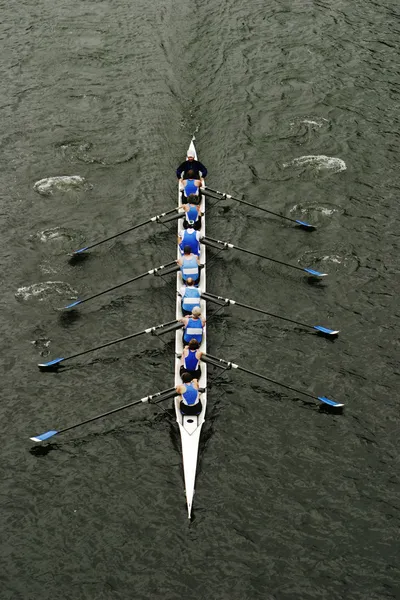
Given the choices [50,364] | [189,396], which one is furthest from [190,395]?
[50,364]

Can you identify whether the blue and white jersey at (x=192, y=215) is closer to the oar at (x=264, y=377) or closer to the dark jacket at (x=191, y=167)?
the dark jacket at (x=191, y=167)

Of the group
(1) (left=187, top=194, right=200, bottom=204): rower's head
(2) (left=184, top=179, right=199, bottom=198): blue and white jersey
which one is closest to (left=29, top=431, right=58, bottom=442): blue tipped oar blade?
(1) (left=187, top=194, right=200, bottom=204): rower's head

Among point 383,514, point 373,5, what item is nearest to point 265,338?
point 383,514

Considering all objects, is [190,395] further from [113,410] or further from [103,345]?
[103,345]

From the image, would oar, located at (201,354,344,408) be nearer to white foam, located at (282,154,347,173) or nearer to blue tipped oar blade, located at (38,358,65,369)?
blue tipped oar blade, located at (38,358,65,369)

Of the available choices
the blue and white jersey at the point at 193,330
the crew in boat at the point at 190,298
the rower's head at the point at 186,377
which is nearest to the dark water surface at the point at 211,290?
the blue and white jersey at the point at 193,330

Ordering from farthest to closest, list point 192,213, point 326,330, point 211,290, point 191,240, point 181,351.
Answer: point 192,213, point 211,290, point 191,240, point 326,330, point 181,351
